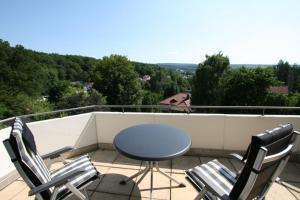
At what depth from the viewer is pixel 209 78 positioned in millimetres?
19188

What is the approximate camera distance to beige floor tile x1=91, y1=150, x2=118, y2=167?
9.66 feet

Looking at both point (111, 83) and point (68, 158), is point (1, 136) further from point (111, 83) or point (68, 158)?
point (111, 83)

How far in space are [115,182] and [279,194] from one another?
80.4 inches

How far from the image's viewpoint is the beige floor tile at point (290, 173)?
2.48 meters

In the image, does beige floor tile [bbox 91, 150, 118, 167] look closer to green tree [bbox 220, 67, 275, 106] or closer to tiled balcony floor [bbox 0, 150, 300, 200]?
tiled balcony floor [bbox 0, 150, 300, 200]

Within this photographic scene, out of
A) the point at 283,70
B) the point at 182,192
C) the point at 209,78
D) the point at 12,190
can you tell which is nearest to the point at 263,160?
the point at 182,192

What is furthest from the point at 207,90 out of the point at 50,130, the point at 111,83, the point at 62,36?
the point at 50,130

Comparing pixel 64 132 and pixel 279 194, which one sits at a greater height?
pixel 64 132

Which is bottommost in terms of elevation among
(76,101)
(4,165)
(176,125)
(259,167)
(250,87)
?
(76,101)

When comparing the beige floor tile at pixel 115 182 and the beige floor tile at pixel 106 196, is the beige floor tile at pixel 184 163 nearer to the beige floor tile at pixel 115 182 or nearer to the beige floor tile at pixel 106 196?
the beige floor tile at pixel 115 182

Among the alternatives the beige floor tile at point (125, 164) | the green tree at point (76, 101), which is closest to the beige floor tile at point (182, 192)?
the beige floor tile at point (125, 164)

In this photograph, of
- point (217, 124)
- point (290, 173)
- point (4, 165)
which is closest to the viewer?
point (4, 165)

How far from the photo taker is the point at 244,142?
3.01m

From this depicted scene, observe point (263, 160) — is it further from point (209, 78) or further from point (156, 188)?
point (209, 78)
